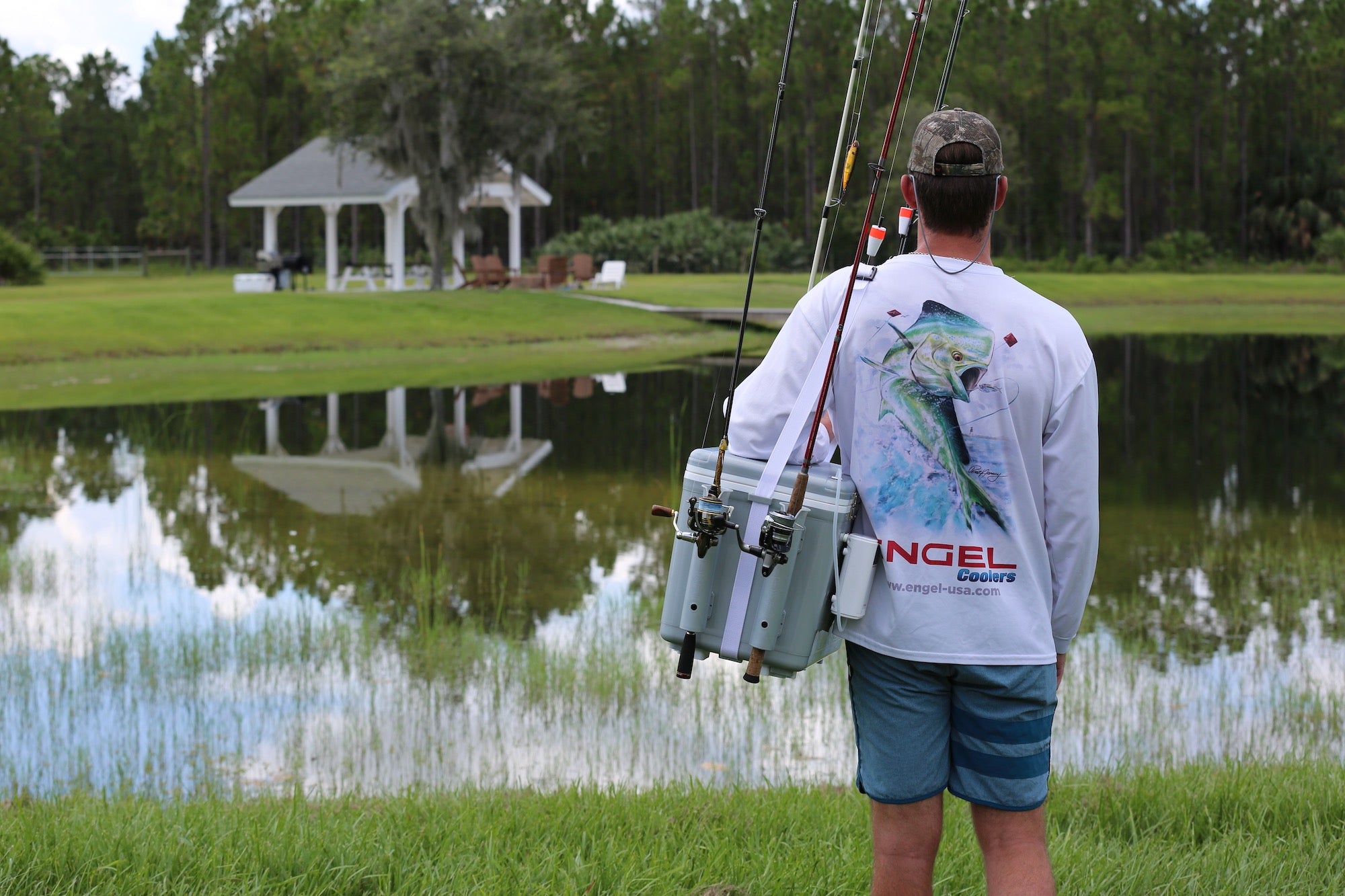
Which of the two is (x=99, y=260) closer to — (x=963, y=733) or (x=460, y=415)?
(x=460, y=415)

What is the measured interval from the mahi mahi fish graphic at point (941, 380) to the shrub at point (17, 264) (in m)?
42.9

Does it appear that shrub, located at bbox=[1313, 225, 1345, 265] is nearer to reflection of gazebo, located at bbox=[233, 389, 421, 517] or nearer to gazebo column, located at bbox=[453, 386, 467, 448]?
gazebo column, located at bbox=[453, 386, 467, 448]

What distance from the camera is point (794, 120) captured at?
3063 inches

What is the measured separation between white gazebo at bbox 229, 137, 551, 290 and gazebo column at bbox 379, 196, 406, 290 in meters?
0.02

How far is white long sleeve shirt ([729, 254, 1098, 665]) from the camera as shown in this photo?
2.91 metres

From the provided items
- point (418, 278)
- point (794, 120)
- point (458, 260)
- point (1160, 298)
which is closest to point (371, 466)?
point (458, 260)

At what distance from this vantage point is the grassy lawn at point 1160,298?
3616 cm

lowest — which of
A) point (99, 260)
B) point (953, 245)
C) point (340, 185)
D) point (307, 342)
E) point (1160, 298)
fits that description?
point (307, 342)

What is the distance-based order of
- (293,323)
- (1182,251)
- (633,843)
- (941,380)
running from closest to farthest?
(941,380) < (633,843) < (293,323) < (1182,251)

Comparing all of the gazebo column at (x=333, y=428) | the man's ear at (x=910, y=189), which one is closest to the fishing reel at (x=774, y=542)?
the man's ear at (x=910, y=189)

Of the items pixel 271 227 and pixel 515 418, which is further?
pixel 271 227

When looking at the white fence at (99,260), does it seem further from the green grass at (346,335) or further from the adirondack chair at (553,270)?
the adirondack chair at (553,270)

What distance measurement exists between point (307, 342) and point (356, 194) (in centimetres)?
1428

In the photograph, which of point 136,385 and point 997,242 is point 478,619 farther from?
point 997,242
